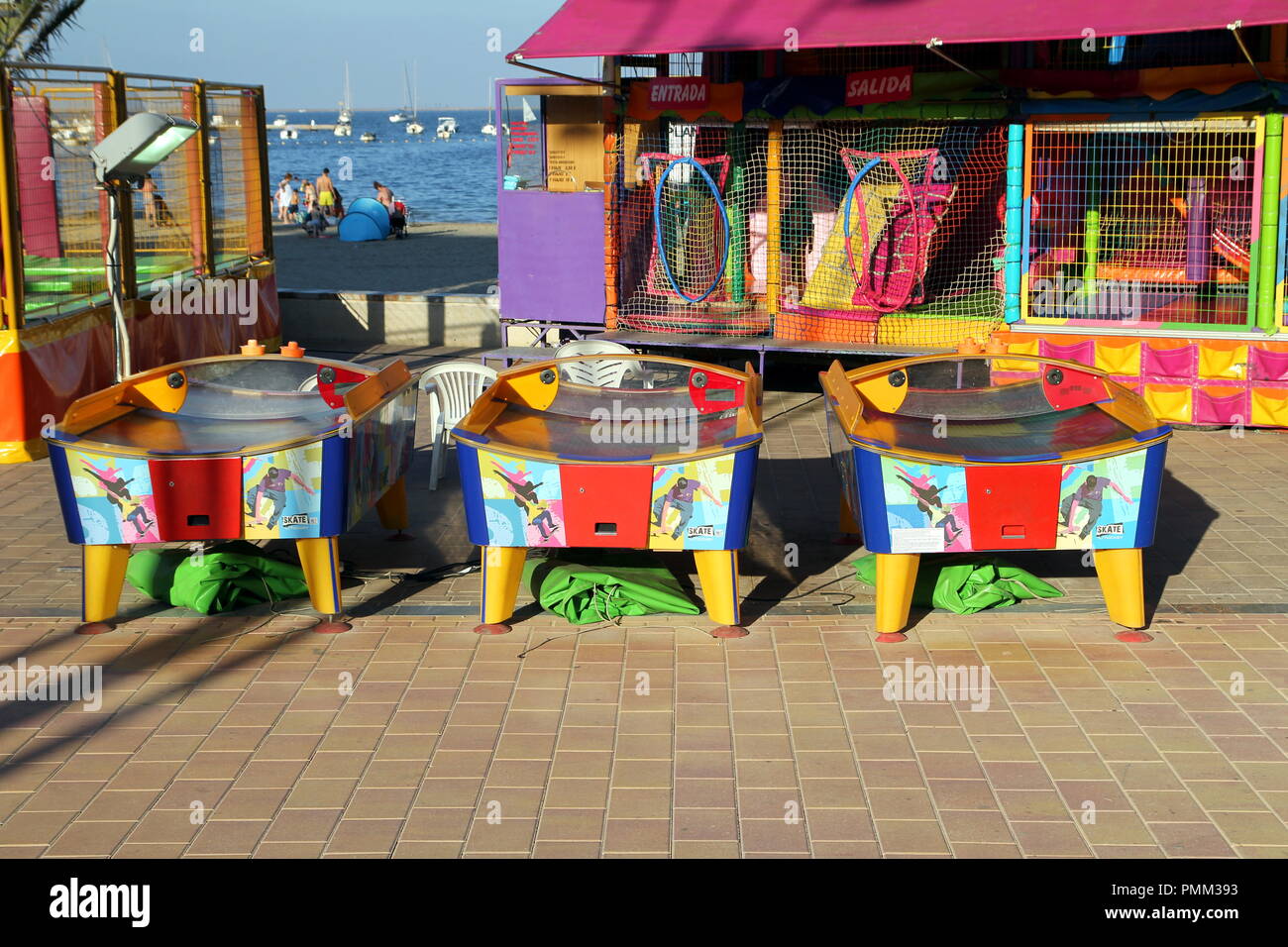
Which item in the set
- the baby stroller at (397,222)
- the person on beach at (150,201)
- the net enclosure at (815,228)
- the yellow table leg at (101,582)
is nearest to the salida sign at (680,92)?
the net enclosure at (815,228)

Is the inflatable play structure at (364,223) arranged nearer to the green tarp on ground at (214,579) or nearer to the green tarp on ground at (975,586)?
the green tarp on ground at (214,579)

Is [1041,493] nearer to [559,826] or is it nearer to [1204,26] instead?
[559,826]

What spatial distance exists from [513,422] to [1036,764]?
11.0 feet

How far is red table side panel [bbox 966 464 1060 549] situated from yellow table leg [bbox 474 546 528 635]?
7.20 ft

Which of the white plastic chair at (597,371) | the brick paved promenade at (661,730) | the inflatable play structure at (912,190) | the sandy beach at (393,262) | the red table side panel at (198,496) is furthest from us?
the sandy beach at (393,262)

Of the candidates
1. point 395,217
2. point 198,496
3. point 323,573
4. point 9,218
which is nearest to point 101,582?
point 198,496

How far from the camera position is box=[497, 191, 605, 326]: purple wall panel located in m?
12.8

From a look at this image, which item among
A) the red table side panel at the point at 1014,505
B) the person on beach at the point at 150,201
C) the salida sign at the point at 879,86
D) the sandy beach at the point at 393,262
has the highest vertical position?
the salida sign at the point at 879,86

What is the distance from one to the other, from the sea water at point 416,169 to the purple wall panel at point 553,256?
10.1 m

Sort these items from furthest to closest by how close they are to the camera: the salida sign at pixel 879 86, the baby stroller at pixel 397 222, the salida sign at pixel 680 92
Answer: the baby stroller at pixel 397 222, the salida sign at pixel 680 92, the salida sign at pixel 879 86

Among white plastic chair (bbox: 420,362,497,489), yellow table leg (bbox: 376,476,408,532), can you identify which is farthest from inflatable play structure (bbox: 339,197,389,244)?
yellow table leg (bbox: 376,476,408,532)

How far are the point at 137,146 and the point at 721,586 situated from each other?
16.2 feet

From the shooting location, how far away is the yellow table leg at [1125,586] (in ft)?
22.4
